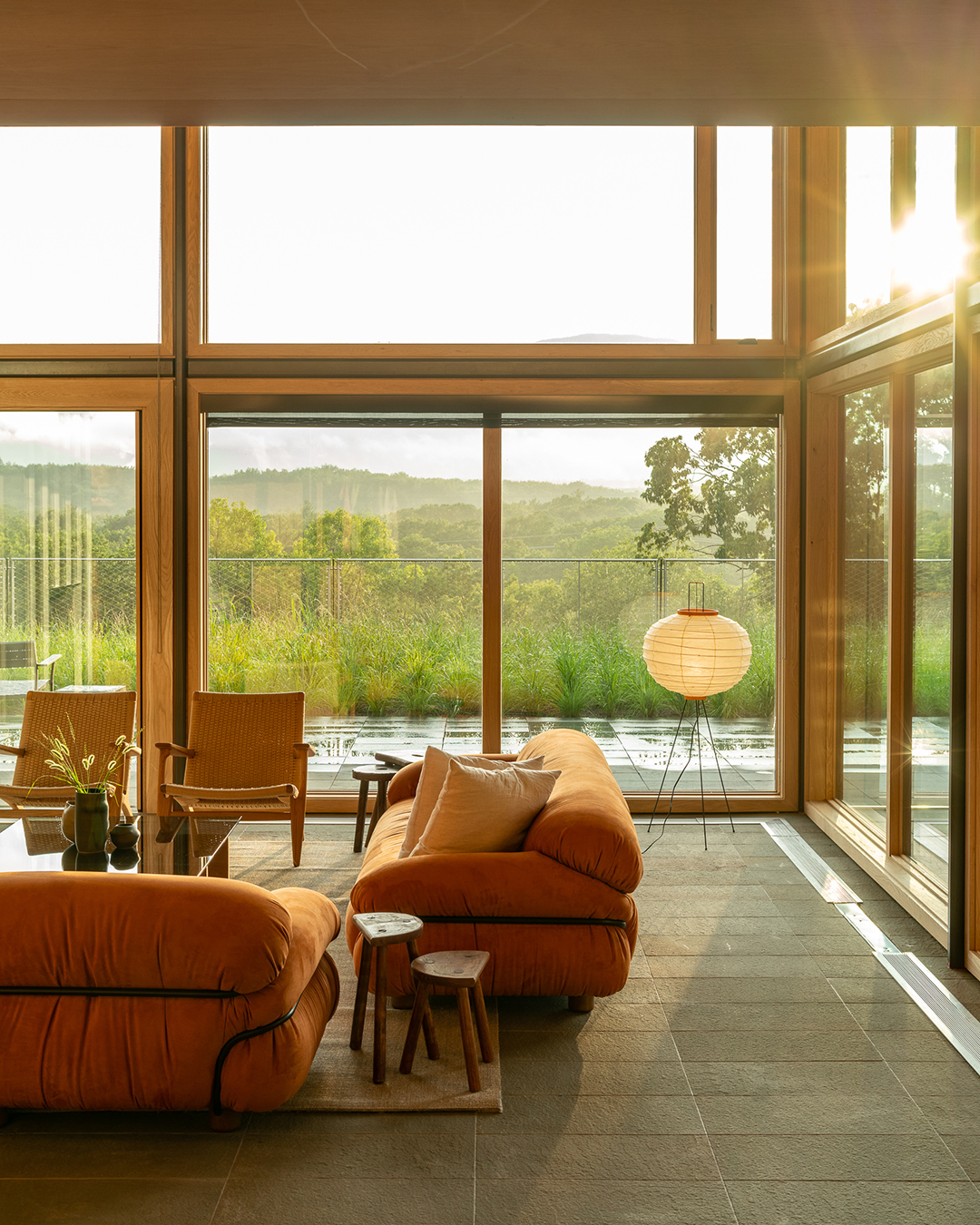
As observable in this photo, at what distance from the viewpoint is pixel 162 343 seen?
6246 mm

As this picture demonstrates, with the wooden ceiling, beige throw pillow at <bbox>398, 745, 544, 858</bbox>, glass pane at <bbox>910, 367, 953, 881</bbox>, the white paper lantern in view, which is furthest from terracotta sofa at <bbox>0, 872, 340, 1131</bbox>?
the white paper lantern

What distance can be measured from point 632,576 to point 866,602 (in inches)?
59.7

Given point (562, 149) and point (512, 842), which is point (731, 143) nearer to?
point (562, 149)

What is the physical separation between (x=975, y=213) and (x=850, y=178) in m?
2.22

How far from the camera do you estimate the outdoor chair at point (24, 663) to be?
636 cm

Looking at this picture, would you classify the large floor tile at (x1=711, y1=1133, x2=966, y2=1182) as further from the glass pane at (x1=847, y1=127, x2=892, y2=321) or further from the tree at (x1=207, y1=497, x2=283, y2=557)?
the tree at (x1=207, y1=497, x2=283, y2=557)

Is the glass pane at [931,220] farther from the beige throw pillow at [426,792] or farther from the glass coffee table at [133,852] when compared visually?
the glass coffee table at [133,852]

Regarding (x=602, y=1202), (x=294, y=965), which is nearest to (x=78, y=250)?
(x=294, y=965)

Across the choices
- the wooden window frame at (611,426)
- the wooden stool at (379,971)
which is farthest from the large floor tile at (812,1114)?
the wooden window frame at (611,426)

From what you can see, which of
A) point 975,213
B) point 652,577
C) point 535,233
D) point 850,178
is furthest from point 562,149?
point 975,213

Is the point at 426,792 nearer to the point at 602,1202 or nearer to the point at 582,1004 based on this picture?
the point at 582,1004

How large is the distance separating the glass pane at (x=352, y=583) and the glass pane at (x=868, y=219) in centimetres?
236

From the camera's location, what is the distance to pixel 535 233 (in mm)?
6438

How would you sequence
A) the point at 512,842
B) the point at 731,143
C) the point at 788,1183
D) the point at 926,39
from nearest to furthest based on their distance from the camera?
the point at 926,39, the point at 788,1183, the point at 512,842, the point at 731,143
